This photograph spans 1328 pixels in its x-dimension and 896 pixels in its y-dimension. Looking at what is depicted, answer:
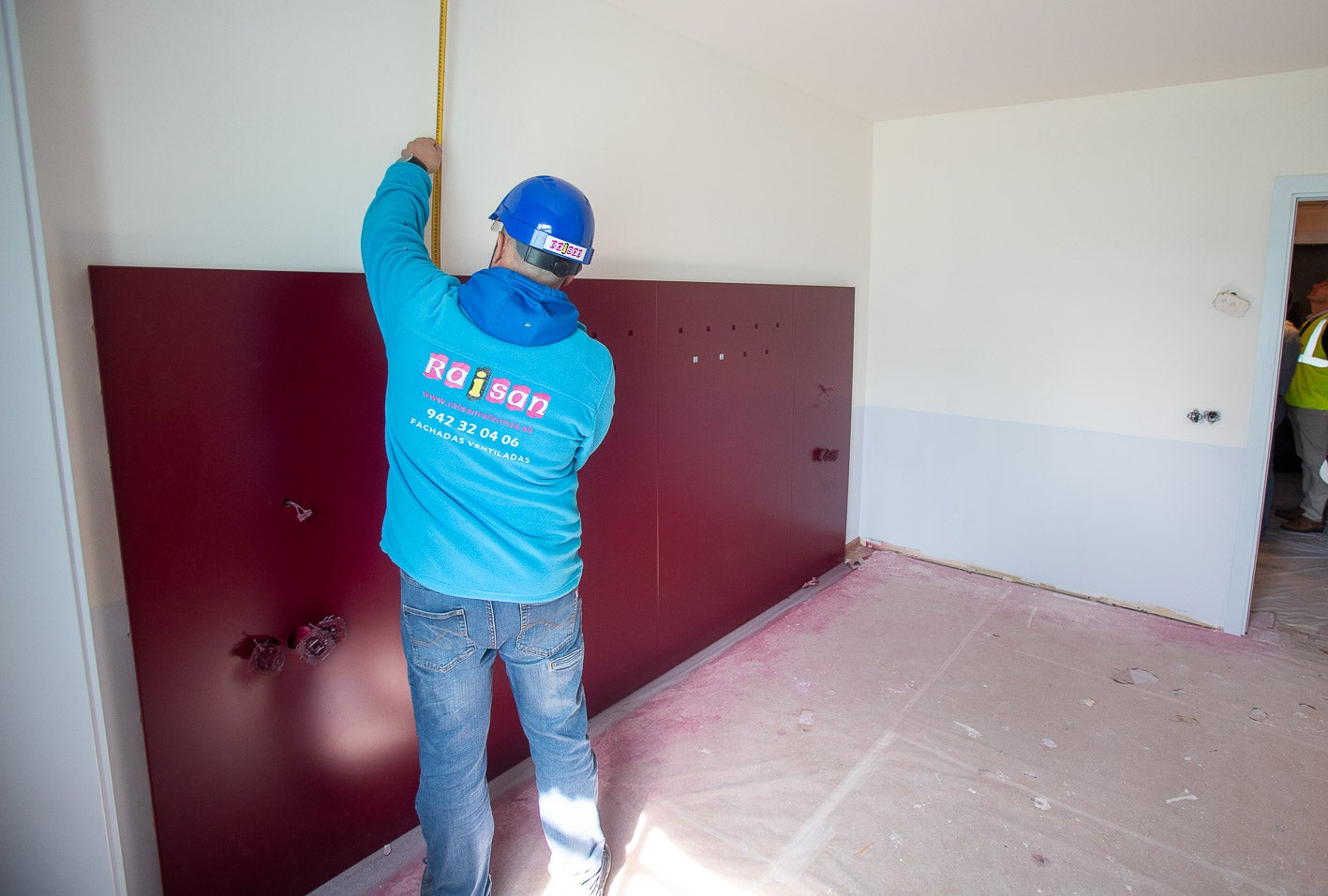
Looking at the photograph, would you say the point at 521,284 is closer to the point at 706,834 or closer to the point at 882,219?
the point at 706,834

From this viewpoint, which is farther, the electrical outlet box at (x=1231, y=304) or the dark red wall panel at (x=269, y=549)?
the electrical outlet box at (x=1231, y=304)

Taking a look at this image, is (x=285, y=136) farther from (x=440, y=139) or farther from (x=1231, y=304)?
(x=1231, y=304)

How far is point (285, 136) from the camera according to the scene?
65.1 inches

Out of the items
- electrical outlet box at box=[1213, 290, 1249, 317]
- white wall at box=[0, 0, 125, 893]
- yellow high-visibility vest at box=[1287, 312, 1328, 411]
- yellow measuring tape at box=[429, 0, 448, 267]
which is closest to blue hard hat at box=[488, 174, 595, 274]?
yellow measuring tape at box=[429, 0, 448, 267]

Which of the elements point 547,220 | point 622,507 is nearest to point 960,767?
point 622,507

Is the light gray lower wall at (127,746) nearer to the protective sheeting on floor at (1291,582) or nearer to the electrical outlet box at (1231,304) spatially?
the electrical outlet box at (1231,304)

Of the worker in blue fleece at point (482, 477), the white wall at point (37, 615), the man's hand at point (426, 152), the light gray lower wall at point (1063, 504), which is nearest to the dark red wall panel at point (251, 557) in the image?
the white wall at point (37, 615)

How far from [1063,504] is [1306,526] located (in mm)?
2116

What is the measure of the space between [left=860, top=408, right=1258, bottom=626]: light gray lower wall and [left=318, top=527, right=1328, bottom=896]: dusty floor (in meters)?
0.27

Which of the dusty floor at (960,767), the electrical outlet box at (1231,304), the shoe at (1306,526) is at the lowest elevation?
the dusty floor at (960,767)

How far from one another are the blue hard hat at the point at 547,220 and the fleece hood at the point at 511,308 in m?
0.10

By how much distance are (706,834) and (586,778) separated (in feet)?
1.67

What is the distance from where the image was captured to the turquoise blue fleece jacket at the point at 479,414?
4.81ft

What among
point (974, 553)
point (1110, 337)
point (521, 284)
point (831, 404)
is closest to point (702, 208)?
point (831, 404)
